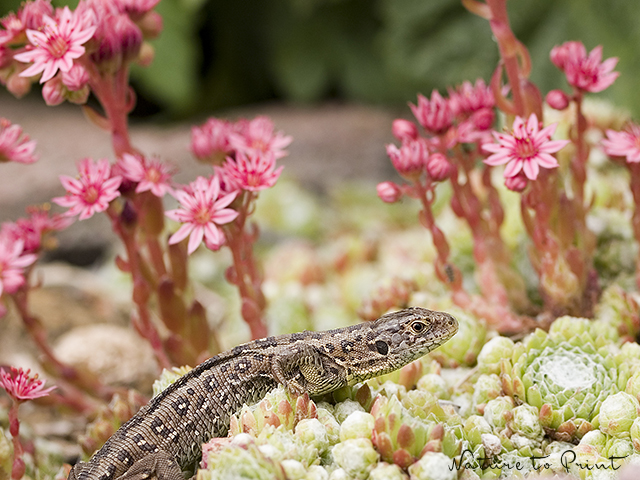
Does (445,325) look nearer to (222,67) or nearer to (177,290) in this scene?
(177,290)

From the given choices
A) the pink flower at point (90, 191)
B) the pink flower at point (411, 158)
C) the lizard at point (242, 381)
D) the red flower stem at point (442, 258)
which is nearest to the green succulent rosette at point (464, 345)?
the red flower stem at point (442, 258)

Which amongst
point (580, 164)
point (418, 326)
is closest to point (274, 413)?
point (418, 326)

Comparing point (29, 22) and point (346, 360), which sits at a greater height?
point (29, 22)

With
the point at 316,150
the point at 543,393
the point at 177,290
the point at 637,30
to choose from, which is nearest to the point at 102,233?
the point at 316,150

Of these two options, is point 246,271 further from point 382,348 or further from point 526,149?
point 526,149

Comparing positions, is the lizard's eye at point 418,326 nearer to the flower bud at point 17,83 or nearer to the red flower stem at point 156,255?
the red flower stem at point 156,255
